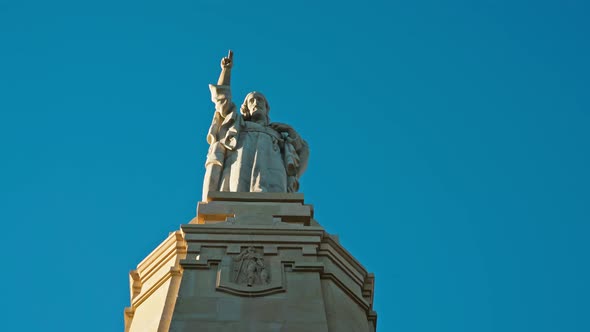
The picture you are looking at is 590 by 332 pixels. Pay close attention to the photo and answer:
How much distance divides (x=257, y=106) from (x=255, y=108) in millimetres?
101

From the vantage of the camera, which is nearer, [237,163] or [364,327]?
[364,327]

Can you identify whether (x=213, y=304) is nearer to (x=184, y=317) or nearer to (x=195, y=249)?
(x=184, y=317)

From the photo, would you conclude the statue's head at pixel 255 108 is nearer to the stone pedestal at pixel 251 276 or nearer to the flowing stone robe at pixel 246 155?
A: the flowing stone robe at pixel 246 155

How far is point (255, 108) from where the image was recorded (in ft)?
93.1

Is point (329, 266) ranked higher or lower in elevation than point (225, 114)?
lower

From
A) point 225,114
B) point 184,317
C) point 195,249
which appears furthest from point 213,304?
point 225,114

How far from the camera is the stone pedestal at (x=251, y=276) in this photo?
20453 mm

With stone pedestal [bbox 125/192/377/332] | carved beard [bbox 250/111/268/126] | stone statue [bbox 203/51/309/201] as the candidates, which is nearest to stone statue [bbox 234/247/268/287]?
stone pedestal [bbox 125/192/377/332]

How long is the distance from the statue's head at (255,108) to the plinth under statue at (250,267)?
181 centimetres

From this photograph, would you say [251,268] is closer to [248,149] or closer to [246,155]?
[246,155]

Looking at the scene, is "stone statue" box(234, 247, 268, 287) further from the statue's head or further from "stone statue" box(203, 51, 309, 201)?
the statue's head

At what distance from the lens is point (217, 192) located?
2448 cm

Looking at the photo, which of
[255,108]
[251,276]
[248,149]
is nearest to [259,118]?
[255,108]

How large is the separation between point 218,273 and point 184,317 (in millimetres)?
1470
